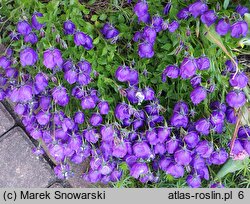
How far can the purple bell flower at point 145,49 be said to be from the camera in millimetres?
1548

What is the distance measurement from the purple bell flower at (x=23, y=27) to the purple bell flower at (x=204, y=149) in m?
0.82

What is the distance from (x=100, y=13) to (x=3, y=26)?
0.45 metres

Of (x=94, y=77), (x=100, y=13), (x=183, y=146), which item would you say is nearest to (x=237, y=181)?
(x=183, y=146)

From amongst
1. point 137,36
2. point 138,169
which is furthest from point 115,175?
point 137,36

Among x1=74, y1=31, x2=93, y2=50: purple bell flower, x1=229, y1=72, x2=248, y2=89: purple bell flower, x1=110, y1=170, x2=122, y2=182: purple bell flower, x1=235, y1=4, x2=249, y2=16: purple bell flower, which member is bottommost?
x1=110, y1=170, x2=122, y2=182: purple bell flower

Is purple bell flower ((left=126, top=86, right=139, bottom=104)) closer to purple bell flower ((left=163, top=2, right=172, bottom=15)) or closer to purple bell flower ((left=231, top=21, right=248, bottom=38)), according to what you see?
purple bell flower ((left=163, top=2, right=172, bottom=15))

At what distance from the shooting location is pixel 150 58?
1733 mm

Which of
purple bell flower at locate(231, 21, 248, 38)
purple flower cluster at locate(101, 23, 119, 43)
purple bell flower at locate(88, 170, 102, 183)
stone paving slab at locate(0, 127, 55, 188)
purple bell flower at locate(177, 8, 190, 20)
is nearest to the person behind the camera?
purple bell flower at locate(231, 21, 248, 38)

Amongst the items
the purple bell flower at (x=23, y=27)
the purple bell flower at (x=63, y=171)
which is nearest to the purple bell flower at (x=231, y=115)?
the purple bell flower at (x=63, y=171)

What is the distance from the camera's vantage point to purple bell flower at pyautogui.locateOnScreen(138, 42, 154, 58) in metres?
1.55

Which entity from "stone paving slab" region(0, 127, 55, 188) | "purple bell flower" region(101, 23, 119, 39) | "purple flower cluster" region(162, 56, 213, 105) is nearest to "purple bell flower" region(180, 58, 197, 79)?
"purple flower cluster" region(162, 56, 213, 105)

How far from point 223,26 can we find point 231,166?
69cm

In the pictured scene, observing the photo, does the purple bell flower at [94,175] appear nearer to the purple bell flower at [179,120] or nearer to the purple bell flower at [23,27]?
the purple bell flower at [179,120]

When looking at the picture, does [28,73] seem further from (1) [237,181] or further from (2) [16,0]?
(1) [237,181]
